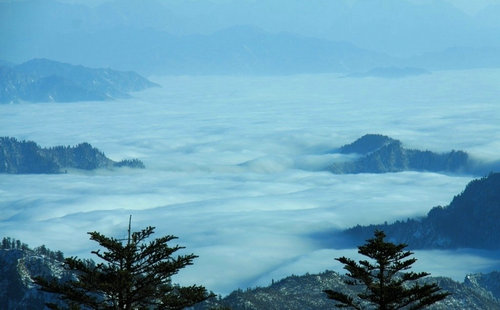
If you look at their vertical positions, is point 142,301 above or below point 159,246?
below

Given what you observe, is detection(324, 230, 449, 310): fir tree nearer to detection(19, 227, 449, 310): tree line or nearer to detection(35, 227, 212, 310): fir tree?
detection(19, 227, 449, 310): tree line

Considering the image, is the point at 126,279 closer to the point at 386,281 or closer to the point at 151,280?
the point at 151,280

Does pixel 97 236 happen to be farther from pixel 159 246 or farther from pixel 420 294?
pixel 420 294

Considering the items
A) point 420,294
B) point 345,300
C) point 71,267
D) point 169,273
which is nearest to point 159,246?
point 169,273

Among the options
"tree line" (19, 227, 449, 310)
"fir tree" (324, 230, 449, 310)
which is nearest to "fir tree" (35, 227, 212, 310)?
"tree line" (19, 227, 449, 310)

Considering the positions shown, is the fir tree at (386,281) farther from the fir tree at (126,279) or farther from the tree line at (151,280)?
the fir tree at (126,279)

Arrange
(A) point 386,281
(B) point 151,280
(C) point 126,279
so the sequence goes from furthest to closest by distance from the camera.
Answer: (A) point 386,281 < (B) point 151,280 < (C) point 126,279

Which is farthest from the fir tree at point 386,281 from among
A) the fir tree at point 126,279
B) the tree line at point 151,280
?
the fir tree at point 126,279

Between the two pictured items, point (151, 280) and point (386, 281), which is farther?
point (386, 281)

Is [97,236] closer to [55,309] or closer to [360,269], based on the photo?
[55,309]

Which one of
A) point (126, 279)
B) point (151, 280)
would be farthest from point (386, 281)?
point (126, 279)
